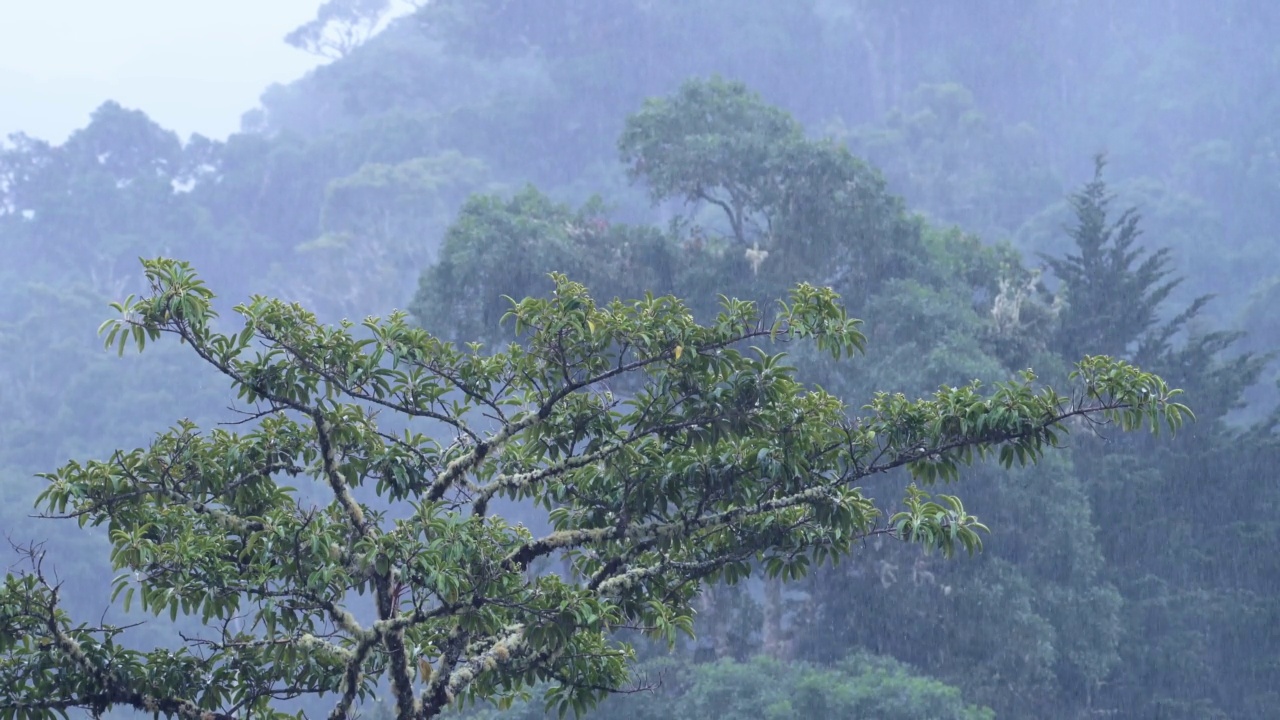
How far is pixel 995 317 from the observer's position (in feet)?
58.2

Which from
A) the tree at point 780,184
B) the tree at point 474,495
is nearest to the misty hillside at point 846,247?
the tree at point 780,184

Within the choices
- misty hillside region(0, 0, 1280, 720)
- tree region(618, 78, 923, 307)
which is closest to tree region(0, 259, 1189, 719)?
misty hillside region(0, 0, 1280, 720)

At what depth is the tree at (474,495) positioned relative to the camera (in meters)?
4.49

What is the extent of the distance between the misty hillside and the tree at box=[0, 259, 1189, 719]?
102 cm

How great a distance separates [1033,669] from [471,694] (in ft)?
35.6

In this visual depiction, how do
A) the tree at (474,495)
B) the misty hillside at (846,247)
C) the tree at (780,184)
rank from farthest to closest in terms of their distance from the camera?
1. the tree at (780,184)
2. the misty hillside at (846,247)
3. the tree at (474,495)

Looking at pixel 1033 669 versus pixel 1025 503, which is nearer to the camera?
pixel 1033 669

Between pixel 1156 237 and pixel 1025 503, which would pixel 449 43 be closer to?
pixel 1156 237

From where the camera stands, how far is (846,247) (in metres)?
18.0

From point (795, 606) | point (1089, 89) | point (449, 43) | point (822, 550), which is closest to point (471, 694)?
point (822, 550)

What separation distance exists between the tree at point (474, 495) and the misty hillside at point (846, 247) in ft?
3.34

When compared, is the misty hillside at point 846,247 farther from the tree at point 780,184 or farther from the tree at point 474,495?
the tree at point 474,495

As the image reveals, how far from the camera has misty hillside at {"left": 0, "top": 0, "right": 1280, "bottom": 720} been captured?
15.7 metres

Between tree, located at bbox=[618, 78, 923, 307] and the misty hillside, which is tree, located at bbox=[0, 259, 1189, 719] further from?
tree, located at bbox=[618, 78, 923, 307]
